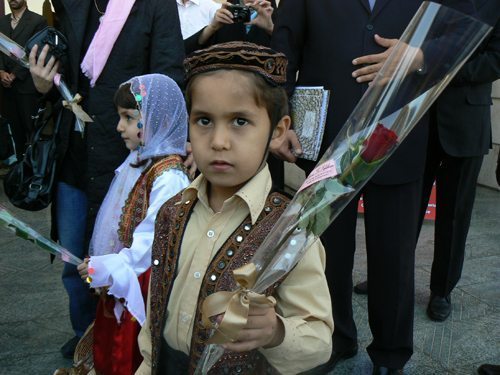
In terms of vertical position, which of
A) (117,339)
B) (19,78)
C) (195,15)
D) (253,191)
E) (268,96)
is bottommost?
(117,339)

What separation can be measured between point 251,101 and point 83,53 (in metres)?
1.63

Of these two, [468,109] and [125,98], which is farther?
[468,109]

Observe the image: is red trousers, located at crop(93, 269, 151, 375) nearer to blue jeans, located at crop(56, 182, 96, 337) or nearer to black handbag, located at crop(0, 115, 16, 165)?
blue jeans, located at crop(56, 182, 96, 337)

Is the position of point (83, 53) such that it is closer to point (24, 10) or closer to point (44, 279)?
point (44, 279)

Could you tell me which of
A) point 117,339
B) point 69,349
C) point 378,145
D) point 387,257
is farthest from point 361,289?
point 378,145

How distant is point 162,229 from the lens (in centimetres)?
171

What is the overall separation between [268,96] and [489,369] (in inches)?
87.1

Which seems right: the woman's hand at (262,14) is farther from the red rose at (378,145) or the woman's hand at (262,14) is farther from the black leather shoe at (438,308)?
the red rose at (378,145)

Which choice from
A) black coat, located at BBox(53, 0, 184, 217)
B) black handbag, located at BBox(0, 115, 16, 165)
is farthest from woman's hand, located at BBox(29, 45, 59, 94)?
black handbag, located at BBox(0, 115, 16, 165)

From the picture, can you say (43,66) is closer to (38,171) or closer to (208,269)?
(38,171)

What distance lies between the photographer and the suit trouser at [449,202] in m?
3.54

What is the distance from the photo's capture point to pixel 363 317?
12.4 ft

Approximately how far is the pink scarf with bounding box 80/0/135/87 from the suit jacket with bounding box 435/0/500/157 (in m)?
1.84

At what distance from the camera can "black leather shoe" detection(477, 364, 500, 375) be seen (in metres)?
2.98
